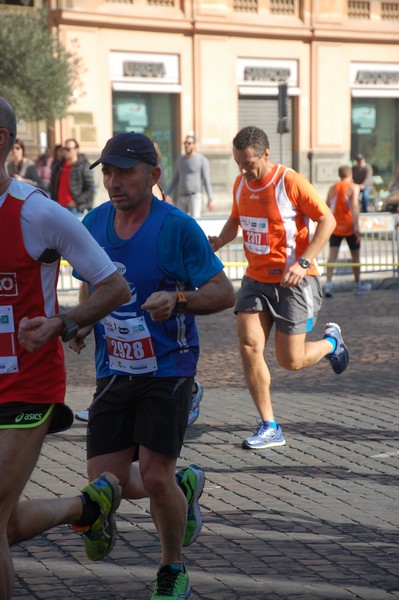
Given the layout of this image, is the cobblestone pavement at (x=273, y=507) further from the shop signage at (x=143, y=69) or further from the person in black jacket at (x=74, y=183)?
the shop signage at (x=143, y=69)

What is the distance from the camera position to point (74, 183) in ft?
55.8

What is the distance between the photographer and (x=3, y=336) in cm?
391

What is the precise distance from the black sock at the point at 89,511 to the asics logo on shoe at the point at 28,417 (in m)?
0.57

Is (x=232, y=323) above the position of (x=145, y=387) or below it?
below

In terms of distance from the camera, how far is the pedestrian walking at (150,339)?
4531 millimetres

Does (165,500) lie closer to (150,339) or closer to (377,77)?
(150,339)

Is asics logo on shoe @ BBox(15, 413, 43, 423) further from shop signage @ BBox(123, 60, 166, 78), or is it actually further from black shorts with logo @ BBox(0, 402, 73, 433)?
shop signage @ BBox(123, 60, 166, 78)

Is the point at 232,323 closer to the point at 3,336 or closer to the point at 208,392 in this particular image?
the point at 208,392

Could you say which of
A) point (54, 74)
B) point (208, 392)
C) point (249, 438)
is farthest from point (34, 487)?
point (54, 74)

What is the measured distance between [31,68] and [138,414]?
25.7 m

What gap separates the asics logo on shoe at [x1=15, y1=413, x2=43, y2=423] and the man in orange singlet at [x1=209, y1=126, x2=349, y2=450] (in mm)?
3654

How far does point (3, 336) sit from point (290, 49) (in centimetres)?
3223

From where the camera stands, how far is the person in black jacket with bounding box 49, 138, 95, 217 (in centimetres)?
1697

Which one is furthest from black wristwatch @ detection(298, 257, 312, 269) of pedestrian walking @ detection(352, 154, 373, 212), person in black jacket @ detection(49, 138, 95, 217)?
pedestrian walking @ detection(352, 154, 373, 212)
